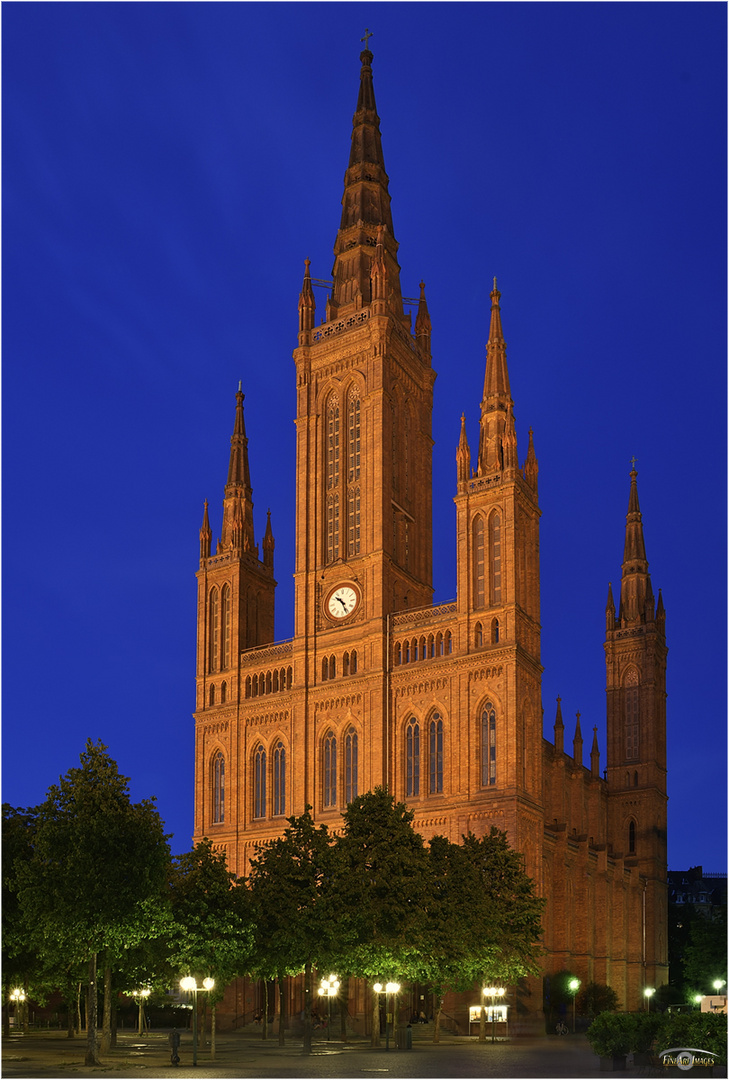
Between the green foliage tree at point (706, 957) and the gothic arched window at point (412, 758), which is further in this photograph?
the green foliage tree at point (706, 957)

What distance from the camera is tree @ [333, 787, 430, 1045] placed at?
183ft

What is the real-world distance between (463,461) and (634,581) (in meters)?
44.6

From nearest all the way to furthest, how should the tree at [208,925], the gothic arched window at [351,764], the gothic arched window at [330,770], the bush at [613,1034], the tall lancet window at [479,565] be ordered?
the bush at [613,1034]
the tree at [208,925]
the tall lancet window at [479,565]
the gothic arched window at [351,764]
the gothic arched window at [330,770]

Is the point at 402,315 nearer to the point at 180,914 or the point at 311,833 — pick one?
the point at 311,833

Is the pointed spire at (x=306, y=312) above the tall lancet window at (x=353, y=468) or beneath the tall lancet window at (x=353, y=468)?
above

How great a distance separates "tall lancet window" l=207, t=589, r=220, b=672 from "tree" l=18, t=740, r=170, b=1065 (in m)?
49.9

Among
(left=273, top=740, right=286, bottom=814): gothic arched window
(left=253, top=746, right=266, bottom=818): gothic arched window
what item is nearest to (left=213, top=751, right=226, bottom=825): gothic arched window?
(left=253, top=746, right=266, bottom=818): gothic arched window

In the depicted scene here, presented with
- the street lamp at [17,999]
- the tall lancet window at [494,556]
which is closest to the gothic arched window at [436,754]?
the tall lancet window at [494,556]

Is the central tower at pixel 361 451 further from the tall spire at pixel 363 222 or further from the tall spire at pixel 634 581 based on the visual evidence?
the tall spire at pixel 634 581

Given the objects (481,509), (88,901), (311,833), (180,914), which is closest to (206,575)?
(481,509)

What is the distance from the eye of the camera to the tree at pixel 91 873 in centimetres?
4525

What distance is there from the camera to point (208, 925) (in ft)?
171

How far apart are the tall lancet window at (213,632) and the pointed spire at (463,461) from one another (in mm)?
23045

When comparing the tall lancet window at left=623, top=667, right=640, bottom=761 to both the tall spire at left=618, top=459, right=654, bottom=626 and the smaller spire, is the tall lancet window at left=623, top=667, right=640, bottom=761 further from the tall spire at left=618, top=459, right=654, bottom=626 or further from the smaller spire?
the smaller spire
